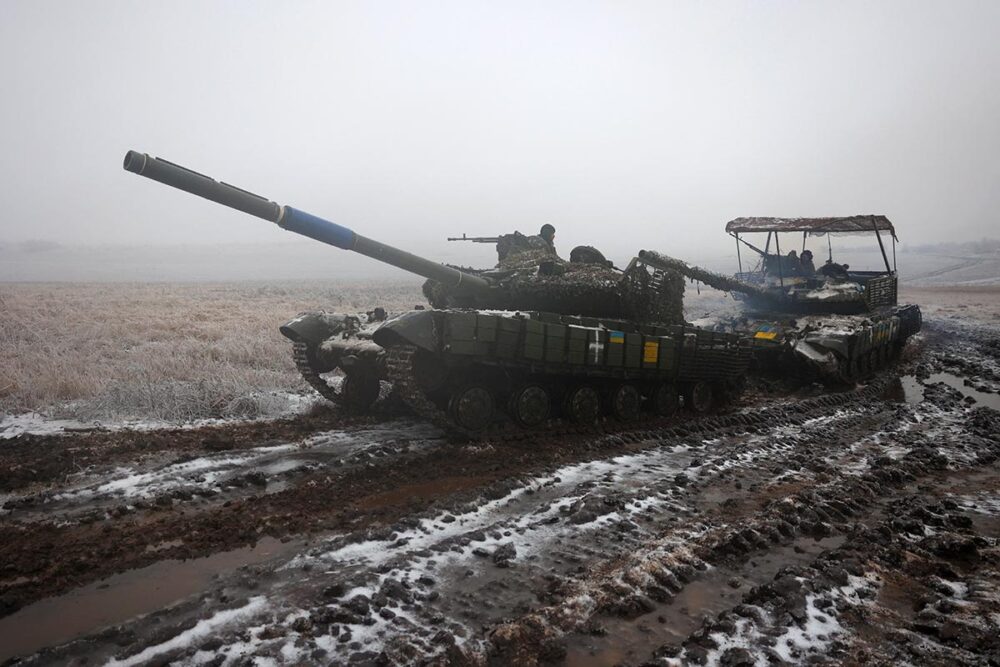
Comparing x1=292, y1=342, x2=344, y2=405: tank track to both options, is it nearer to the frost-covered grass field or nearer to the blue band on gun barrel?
the frost-covered grass field

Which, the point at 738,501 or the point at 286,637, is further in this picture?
the point at 738,501

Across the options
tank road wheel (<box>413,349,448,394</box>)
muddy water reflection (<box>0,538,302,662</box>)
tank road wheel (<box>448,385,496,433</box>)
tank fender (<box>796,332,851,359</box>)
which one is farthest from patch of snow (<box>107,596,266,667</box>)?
tank fender (<box>796,332,851,359</box>)

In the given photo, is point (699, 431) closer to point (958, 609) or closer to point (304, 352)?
point (958, 609)

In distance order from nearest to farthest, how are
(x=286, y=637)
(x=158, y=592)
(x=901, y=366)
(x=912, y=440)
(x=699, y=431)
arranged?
(x=286, y=637) < (x=158, y=592) < (x=912, y=440) < (x=699, y=431) < (x=901, y=366)

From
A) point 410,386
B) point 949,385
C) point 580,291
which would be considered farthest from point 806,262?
point 410,386

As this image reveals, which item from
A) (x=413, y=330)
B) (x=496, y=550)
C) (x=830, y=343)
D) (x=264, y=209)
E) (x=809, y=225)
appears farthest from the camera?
A: (x=809, y=225)

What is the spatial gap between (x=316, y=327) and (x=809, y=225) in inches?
518

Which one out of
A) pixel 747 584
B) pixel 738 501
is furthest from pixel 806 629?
pixel 738 501

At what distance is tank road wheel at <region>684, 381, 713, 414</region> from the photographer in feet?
33.8

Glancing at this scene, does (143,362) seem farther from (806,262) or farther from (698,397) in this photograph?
(806,262)

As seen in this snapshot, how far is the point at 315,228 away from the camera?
6797mm

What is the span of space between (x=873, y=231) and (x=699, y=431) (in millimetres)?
11232

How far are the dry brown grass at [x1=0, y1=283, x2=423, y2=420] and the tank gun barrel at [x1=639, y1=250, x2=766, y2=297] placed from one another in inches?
252

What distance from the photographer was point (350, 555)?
14.7 ft
